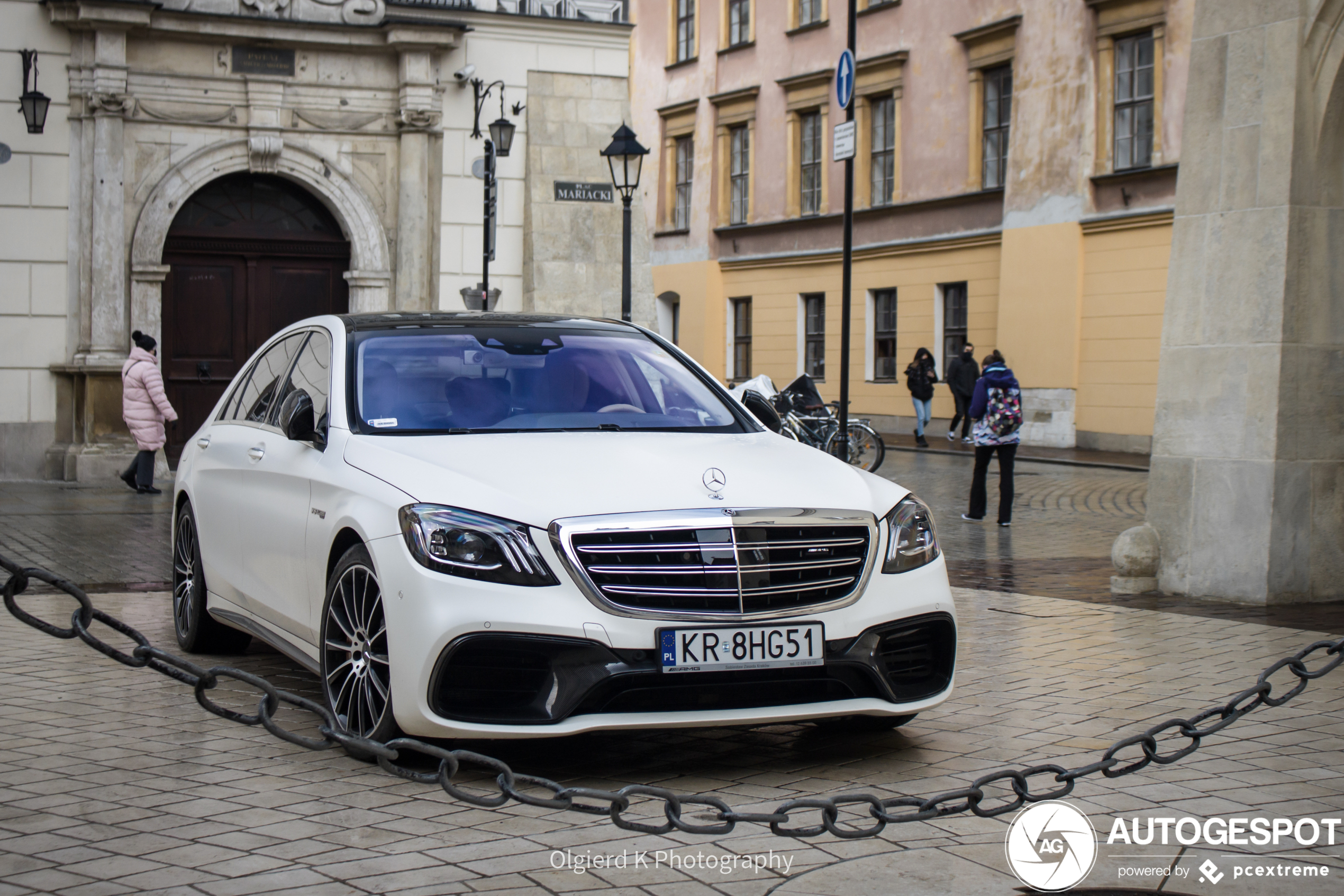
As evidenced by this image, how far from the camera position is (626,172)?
59.7ft

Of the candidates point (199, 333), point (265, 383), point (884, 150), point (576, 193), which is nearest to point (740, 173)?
point (884, 150)

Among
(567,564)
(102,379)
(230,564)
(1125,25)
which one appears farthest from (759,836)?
(1125,25)

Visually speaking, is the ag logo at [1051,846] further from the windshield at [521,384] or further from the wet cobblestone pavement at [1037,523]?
the wet cobblestone pavement at [1037,523]

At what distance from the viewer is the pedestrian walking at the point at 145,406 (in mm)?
16891

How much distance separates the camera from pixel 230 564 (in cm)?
667

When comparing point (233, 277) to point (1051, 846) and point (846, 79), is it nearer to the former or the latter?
point (846, 79)

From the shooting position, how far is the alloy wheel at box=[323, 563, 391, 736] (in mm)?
4969

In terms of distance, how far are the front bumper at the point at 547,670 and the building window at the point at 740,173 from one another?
33197 mm

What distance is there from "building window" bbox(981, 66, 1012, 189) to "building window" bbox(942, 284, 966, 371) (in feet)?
7.28

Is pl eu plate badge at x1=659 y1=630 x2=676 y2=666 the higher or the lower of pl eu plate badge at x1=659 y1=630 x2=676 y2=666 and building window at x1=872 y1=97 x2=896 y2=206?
the lower

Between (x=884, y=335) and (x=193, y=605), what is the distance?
2709 cm

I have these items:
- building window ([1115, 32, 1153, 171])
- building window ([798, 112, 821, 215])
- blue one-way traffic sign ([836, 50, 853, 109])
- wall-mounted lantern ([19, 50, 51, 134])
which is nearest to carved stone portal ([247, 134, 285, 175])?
wall-mounted lantern ([19, 50, 51, 134])

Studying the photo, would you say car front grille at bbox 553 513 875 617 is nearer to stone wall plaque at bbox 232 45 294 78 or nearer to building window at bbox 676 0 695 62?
stone wall plaque at bbox 232 45 294 78

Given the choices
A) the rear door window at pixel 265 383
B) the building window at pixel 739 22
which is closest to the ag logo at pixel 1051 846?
the rear door window at pixel 265 383
